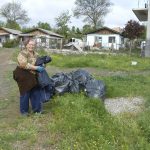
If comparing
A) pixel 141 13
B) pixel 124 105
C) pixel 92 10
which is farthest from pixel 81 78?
pixel 92 10

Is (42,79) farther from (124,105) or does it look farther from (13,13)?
(13,13)

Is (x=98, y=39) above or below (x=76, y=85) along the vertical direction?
below

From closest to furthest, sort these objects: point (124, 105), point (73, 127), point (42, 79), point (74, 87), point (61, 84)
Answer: point (73, 127), point (42, 79), point (124, 105), point (61, 84), point (74, 87)

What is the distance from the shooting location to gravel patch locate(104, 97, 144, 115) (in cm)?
780

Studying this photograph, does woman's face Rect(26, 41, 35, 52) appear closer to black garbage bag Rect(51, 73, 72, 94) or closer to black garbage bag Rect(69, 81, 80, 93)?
black garbage bag Rect(51, 73, 72, 94)

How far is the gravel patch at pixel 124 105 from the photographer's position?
25.6 feet

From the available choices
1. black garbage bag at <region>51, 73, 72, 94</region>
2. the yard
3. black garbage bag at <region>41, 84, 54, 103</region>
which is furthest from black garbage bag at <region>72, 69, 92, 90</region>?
black garbage bag at <region>41, 84, 54, 103</region>

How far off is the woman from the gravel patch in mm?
1460

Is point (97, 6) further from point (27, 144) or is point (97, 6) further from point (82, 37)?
point (27, 144)

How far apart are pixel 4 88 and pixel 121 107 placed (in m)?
4.11

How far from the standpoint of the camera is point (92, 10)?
75.8 metres

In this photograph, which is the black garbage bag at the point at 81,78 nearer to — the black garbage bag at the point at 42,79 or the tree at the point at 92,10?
the black garbage bag at the point at 42,79

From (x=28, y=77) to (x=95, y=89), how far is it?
195 centimetres

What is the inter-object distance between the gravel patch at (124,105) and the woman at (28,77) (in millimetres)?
1460
